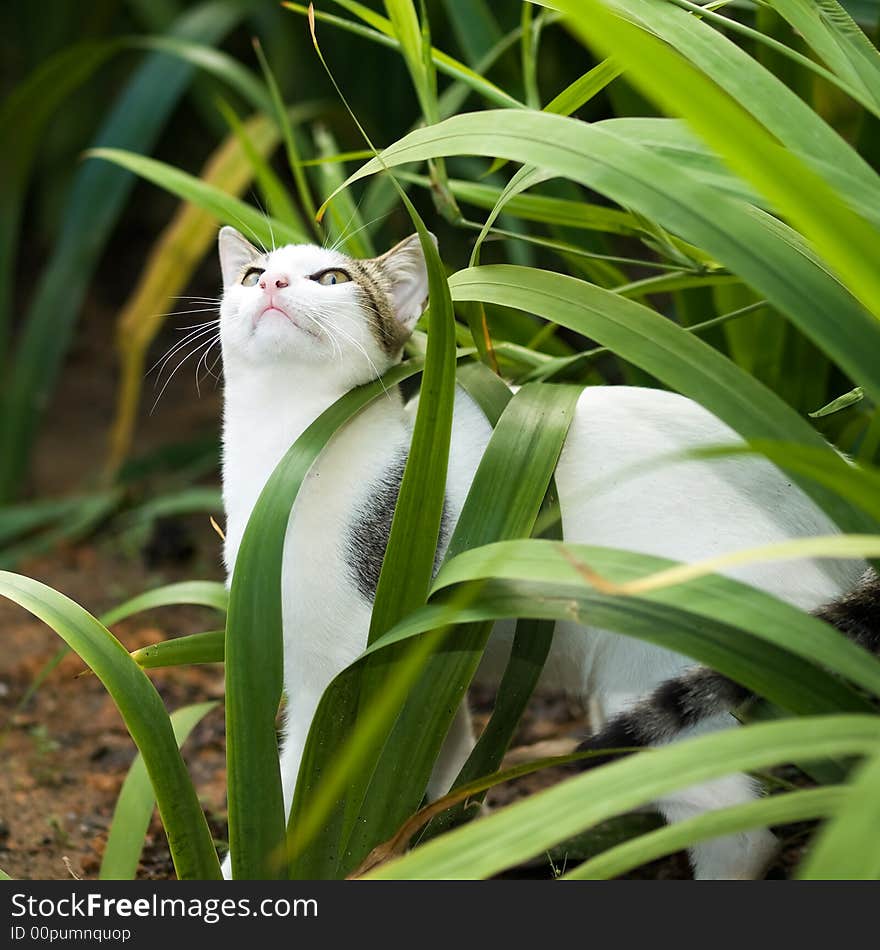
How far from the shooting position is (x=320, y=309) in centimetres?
120

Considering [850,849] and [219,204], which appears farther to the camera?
[219,204]

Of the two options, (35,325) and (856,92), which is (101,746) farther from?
(856,92)

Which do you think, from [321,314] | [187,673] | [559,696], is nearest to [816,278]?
[321,314]

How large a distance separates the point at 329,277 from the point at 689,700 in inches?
23.7

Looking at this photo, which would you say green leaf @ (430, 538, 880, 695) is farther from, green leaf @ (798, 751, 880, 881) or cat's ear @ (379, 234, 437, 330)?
cat's ear @ (379, 234, 437, 330)

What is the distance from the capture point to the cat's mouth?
1.19m

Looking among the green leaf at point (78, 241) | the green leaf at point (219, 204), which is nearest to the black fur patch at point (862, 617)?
the green leaf at point (219, 204)

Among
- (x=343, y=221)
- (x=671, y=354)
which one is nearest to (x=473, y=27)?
(x=343, y=221)

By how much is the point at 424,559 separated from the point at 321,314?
33 centimetres

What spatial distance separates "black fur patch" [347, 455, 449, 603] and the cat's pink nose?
22 cm

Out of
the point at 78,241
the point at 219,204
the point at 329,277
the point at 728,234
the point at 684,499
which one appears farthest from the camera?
the point at 78,241

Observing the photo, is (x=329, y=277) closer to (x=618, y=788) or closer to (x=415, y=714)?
(x=415, y=714)

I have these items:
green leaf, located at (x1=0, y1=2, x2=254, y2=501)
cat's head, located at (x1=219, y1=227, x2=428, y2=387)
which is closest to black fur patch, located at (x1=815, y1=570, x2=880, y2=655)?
cat's head, located at (x1=219, y1=227, x2=428, y2=387)

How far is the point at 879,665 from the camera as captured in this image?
77cm
